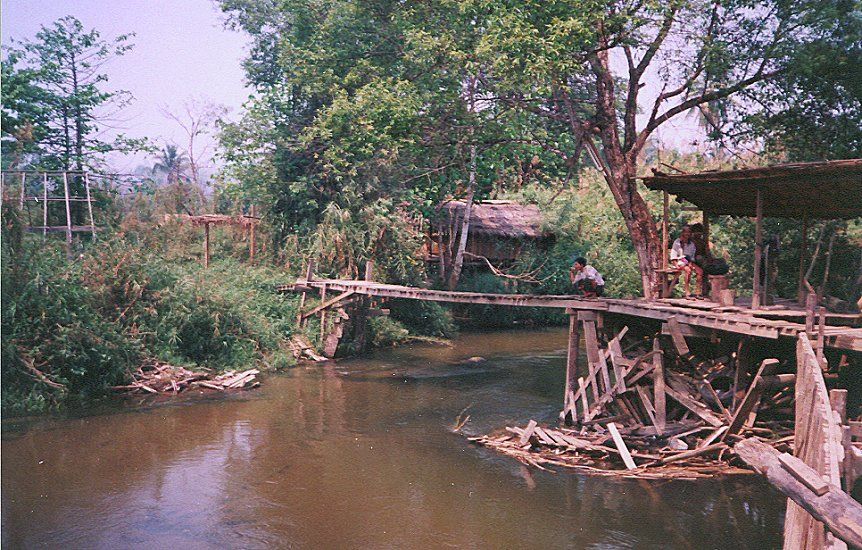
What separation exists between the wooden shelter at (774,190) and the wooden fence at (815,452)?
3773mm

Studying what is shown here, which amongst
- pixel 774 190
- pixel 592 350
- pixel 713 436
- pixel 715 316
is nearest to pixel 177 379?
pixel 592 350

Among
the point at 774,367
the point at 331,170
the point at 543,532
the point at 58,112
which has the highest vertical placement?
the point at 58,112

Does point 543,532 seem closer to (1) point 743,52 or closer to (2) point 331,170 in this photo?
(1) point 743,52

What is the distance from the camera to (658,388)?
945 cm

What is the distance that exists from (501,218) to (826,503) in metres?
19.7

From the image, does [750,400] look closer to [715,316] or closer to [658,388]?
[715,316]

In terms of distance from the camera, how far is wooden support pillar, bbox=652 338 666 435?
9320 mm

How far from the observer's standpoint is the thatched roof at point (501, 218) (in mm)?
21766

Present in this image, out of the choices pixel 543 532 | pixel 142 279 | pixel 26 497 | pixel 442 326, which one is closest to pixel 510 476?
pixel 543 532

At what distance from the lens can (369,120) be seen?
13.3 metres

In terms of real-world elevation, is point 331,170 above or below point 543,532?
above

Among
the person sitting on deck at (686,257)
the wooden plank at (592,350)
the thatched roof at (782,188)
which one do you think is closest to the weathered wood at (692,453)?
the wooden plank at (592,350)

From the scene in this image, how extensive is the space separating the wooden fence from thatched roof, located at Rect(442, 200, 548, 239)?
55.8 ft

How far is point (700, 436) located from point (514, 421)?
11.2 feet
